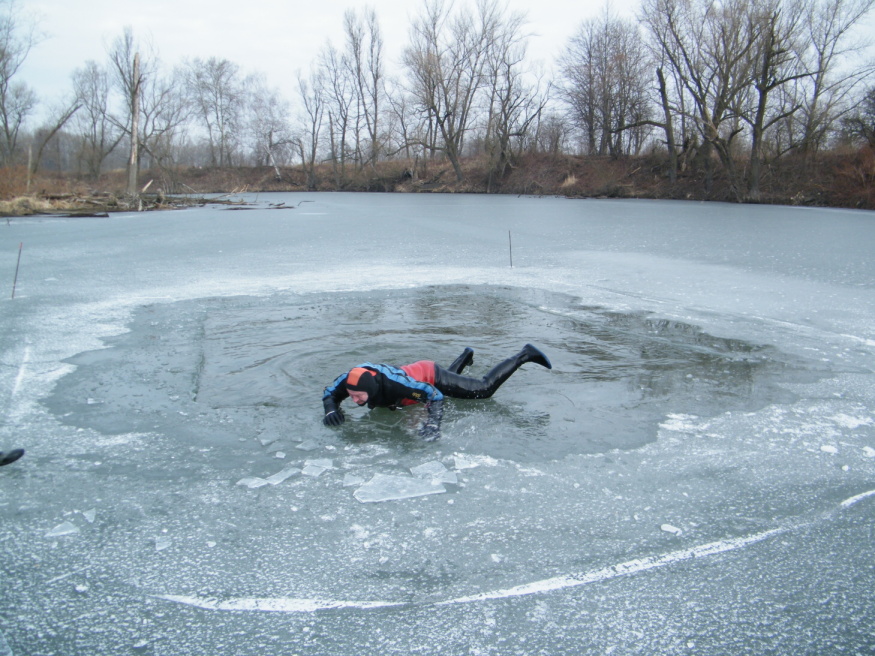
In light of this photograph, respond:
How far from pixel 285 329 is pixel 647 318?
12.3ft

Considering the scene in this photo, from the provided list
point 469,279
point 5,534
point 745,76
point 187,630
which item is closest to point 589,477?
point 187,630

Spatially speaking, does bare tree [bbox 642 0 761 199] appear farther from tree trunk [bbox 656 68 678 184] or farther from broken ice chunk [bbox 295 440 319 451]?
broken ice chunk [bbox 295 440 319 451]

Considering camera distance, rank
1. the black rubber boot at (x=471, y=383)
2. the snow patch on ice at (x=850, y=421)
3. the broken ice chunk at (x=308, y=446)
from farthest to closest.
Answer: the black rubber boot at (x=471, y=383), the snow patch on ice at (x=850, y=421), the broken ice chunk at (x=308, y=446)

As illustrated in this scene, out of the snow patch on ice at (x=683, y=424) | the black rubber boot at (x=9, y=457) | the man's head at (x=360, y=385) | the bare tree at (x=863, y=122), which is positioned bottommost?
the black rubber boot at (x=9, y=457)

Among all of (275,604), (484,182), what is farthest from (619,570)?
(484,182)

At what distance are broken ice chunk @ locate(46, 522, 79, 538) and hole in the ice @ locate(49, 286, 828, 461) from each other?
0.97 meters

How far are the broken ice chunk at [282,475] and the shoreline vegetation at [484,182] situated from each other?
804 inches

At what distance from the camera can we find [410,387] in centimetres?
407

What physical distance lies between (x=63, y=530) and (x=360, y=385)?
1676 millimetres

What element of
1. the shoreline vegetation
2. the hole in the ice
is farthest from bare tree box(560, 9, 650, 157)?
the hole in the ice

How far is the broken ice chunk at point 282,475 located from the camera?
10.5 ft

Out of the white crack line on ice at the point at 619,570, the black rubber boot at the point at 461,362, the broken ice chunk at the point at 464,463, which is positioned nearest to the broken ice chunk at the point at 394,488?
the broken ice chunk at the point at 464,463

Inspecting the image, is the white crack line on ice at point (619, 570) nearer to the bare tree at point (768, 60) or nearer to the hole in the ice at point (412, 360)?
the hole in the ice at point (412, 360)

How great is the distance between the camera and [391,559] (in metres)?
2.57
